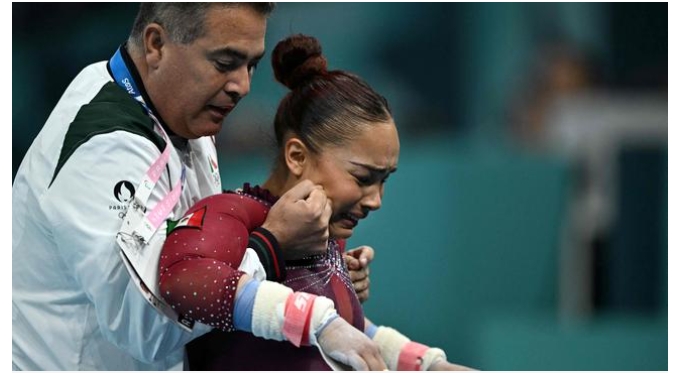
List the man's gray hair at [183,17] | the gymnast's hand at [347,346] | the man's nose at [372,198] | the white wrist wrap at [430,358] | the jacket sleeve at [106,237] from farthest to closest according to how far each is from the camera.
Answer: the white wrist wrap at [430,358]
the man's nose at [372,198]
the man's gray hair at [183,17]
the jacket sleeve at [106,237]
the gymnast's hand at [347,346]

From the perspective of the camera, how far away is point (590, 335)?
15.5 ft

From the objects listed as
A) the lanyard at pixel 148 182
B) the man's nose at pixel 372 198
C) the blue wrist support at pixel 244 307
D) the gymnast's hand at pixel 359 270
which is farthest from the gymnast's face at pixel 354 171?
the blue wrist support at pixel 244 307

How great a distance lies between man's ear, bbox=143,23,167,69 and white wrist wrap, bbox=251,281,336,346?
22.7 inches

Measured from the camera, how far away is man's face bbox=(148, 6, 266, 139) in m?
2.34

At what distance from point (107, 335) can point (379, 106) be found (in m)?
0.71

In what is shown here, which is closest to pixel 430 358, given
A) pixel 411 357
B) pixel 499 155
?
pixel 411 357

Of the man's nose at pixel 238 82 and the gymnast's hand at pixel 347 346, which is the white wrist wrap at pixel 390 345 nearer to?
the gymnast's hand at pixel 347 346

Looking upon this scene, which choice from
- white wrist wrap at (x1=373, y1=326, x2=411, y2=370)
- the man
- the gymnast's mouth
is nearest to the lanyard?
the man

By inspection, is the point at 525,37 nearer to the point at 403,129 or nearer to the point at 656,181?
the point at 403,129

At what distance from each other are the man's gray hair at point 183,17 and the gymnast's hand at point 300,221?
0.36m

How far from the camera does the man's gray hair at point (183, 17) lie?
2334 millimetres

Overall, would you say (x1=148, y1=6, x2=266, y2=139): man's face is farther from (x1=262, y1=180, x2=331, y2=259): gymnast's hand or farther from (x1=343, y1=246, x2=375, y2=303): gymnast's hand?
(x1=343, y1=246, x2=375, y2=303): gymnast's hand

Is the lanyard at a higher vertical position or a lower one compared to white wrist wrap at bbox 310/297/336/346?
higher

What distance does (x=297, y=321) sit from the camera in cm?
206
